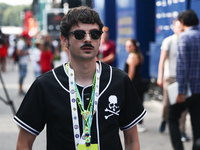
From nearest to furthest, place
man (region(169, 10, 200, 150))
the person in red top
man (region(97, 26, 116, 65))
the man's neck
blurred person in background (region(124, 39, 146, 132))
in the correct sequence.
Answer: the man's neck < man (region(169, 10, 200, 150)) < blurred person in background (region(124, 39, 146, 132)) < man (region(97, 26, 116, 65)) < the person in red top

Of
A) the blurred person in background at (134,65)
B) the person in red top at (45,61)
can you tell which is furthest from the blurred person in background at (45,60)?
the blurred person in background at (134,65)

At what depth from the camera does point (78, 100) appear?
222cm

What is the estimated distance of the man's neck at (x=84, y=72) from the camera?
2301mm

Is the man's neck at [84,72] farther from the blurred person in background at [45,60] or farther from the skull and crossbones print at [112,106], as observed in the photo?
the blurred person in background at [45,60]

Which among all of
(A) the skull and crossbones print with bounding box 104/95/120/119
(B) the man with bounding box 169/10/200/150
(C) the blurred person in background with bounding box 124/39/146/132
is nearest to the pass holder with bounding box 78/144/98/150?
(A) the skull and crossbones print with bounding box 104/95/120/119

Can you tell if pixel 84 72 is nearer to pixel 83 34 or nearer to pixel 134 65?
pixel 83 34

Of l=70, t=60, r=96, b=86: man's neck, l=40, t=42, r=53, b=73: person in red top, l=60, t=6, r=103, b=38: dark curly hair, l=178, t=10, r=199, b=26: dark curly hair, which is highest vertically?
l=60, t=6, r=103, b=38: dark curly hair

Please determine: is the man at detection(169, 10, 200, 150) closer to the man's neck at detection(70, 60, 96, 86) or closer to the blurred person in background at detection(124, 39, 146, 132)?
the man's neck at detection(70, 60, 96, 86)

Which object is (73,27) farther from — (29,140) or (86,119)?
(29,140)

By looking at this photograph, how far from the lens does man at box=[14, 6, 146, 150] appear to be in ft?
7.25

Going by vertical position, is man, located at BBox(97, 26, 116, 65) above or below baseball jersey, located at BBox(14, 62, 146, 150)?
below

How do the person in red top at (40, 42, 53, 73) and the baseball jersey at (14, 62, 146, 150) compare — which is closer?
the baseball jersey at (14, 62, 146, 150)

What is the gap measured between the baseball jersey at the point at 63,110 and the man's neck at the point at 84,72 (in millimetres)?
46

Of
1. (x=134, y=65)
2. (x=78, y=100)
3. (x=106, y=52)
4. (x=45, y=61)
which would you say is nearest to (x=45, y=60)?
(x=45, y=61)
